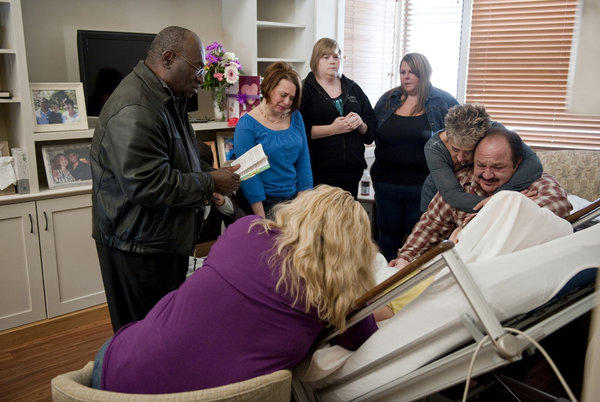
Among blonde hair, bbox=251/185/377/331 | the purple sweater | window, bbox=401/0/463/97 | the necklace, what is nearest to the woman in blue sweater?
the necklace

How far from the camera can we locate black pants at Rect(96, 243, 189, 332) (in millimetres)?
1957

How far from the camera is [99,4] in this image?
321 cm

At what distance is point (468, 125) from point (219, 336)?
1.22 metres

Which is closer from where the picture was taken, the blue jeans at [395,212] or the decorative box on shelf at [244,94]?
the blue jeans at [395,212]

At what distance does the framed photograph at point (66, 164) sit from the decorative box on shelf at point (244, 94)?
0.97 meters

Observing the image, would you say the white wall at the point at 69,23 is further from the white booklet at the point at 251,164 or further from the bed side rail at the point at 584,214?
the bed side rail at the point at 584,214

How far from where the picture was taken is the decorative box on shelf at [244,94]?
11.6ft

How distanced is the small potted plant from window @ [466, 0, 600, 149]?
84.4 inches

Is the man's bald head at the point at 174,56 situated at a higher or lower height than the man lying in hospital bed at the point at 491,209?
higher

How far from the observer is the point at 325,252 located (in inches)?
50.8

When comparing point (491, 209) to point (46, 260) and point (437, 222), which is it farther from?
point (46, 260)

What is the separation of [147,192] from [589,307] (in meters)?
1.34

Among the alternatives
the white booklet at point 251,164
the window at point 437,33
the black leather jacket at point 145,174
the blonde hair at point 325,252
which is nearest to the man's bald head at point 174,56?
the black leather jacket at point 145,174

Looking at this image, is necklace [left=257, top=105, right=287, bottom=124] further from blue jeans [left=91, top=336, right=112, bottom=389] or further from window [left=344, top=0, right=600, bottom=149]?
window [left=344, top=0, right=600, bottom=149]
